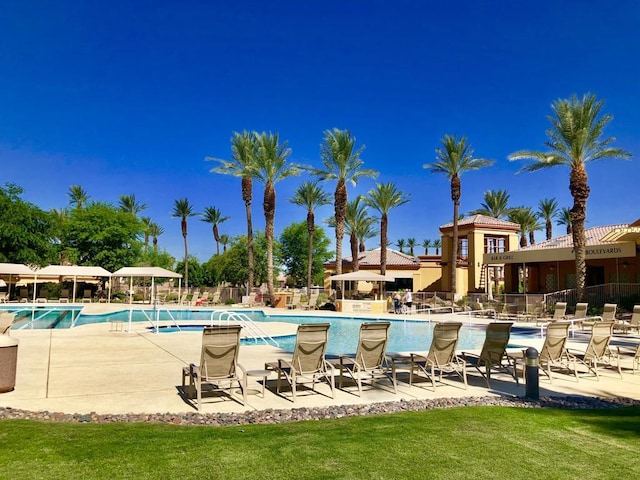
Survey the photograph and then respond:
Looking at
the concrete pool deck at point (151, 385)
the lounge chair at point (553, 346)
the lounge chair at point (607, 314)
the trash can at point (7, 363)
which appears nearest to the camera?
the concrete pool deck at point (151, 385)

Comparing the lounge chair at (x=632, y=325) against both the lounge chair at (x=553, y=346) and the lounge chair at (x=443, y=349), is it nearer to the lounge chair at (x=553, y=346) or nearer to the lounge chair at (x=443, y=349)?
the lounge chair at (x=553, y=346)

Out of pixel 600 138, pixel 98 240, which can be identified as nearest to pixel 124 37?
pixel 98 240

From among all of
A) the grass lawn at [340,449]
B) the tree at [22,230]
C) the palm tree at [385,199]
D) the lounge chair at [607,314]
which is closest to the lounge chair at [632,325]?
the lounge chair at [607,314]

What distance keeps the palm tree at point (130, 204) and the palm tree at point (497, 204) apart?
42176 mm

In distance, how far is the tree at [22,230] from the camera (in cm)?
3131

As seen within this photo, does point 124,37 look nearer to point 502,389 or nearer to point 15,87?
point 15,87

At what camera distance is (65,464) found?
3791 mm

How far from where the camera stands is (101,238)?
39031 mm

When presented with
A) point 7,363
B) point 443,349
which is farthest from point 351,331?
point 7,363

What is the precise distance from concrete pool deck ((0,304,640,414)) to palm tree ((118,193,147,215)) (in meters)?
54.9

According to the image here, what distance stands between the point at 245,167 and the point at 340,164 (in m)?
7.51

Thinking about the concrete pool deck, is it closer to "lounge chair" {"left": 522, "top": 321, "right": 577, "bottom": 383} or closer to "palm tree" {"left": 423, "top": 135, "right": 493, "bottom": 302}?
"lounge chair" {"left": 522, "top": 321, "right": 577, "bottom": 383}

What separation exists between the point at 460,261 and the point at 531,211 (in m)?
16.0

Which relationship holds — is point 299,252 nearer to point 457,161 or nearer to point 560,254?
point 457,161
